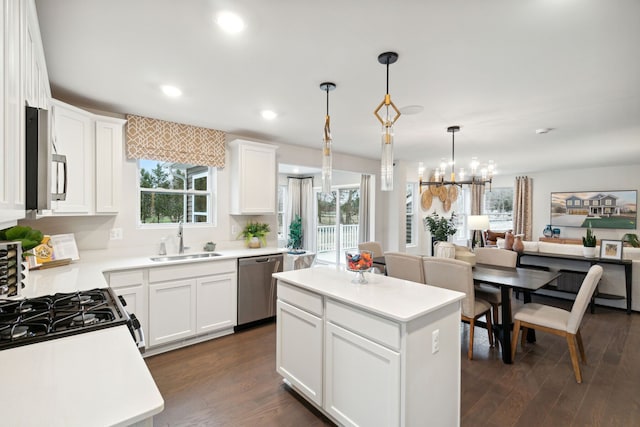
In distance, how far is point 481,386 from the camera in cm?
248

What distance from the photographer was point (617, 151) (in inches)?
207

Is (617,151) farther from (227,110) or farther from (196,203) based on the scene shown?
A: (196,203)

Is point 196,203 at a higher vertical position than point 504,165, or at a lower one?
lower

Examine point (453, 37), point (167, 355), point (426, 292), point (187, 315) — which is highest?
point (453, 37)

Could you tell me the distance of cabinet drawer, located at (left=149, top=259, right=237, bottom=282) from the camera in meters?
2.98

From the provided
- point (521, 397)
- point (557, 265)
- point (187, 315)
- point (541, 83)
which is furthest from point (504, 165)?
point (187, 315)

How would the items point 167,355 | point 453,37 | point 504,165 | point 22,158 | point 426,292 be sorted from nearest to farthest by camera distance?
point 22,158 → point 453,37 → point 426,292 → point 167,355 → point 504,165

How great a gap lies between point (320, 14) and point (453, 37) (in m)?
0.81

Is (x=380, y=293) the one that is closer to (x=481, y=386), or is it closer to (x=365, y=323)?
(x=365, y=323)

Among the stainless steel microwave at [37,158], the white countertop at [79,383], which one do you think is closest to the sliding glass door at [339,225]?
the white countertop at [79,383]

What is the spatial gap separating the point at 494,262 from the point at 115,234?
433cm

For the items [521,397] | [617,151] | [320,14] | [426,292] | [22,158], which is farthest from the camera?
[617,151]

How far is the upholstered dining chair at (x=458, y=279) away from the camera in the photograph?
278 cm

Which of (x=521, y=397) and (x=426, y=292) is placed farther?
(x=521, y=397)
